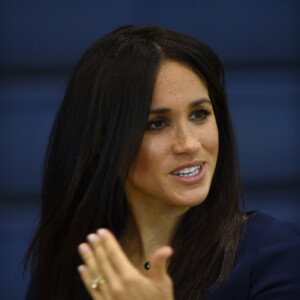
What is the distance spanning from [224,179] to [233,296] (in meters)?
0.33

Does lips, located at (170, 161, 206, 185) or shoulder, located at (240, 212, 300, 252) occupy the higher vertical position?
lips, located at (170, 161, 206, 185)

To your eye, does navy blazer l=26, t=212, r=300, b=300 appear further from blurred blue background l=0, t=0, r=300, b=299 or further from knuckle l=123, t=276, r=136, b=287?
blurred blue background l=0, t=0, r=300, b=299

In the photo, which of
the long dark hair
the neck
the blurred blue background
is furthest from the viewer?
the blurred blue background

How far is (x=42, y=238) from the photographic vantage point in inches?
60.7

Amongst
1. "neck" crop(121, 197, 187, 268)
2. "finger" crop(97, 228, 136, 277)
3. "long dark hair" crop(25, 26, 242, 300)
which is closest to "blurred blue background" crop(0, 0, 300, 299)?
"long dark hair" crop(25, 26, 242, 300)

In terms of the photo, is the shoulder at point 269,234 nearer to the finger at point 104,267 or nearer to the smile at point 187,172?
the smile at point 187,172

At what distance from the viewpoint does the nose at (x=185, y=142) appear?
51.6 inches

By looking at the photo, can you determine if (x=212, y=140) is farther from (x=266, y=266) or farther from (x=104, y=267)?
(x=104, y=267)

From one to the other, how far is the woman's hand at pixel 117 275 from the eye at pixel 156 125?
382 millimetres

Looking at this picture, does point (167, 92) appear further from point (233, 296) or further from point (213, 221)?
point (233, 296)

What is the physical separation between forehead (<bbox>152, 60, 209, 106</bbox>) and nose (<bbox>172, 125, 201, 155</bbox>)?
0.07 m

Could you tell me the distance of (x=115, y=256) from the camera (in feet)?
3.28

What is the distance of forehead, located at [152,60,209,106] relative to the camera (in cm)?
132

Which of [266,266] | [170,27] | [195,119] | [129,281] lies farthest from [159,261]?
[170,27]
